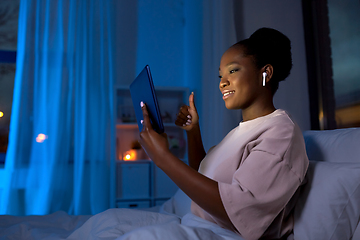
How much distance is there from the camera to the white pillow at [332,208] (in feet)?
2.38

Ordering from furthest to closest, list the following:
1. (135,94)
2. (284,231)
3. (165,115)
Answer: (165,115), (135,94), (284,231)

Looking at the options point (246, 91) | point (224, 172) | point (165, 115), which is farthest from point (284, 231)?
point (165, 115)

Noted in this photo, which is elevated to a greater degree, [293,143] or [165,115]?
[165,115]

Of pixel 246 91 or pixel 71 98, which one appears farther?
pixel 71 98

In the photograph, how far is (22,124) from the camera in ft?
8.50

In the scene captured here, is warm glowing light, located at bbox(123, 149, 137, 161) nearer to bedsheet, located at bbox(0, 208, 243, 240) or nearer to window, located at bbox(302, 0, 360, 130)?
bedsheet, located at bbox(0, 208, 243, 240)

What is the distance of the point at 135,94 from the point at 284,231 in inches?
25.6

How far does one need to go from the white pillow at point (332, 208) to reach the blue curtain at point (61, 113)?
2.12 metres

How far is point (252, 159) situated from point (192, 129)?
18.8 inches

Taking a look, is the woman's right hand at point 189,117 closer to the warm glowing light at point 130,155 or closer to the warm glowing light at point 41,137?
the warm glowing light at point 130,155

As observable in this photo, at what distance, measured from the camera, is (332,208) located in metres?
0.73

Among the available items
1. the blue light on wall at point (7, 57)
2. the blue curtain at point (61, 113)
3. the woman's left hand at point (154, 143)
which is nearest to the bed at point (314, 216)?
the woman's left hand at point (154, 143)

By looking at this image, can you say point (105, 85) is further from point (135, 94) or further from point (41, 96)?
point (135, 94)

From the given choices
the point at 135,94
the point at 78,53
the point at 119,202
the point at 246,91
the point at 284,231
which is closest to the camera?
the point at 284,231
